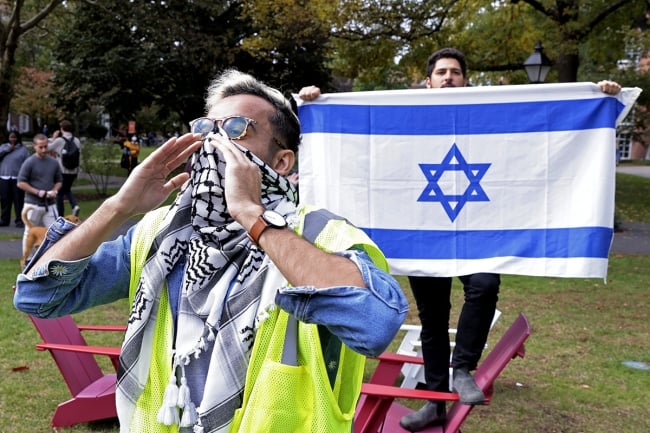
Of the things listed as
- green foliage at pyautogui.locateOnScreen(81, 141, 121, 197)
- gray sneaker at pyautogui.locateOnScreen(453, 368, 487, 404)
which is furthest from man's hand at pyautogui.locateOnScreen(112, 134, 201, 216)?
green foliage at pyautogui.locateOnScreen(81, 141, 121, 197)

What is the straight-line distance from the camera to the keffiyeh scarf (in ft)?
6.08

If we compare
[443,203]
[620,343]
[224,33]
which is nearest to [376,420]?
[443,203]

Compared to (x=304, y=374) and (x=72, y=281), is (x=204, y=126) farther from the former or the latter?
(x=304, y=374)

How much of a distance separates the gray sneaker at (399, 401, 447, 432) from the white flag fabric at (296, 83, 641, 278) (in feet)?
2.63

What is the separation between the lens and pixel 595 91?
4746 millimetres

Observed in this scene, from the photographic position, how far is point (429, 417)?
14.0ft

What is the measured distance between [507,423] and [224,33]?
19.9 m

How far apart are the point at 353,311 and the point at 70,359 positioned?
158 inches

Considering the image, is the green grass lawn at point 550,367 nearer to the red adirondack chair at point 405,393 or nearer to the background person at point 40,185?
the red adirondack chair at point 405,393

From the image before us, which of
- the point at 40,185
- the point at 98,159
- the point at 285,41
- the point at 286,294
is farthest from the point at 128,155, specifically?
the point at 286,294

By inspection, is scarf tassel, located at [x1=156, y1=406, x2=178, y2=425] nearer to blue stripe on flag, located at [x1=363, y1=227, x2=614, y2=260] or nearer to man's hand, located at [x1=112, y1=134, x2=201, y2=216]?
man's hand, located at [x1=112, y1=134, x2=201, y2=216]

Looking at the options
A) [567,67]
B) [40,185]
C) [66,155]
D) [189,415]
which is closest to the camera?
[189,415]

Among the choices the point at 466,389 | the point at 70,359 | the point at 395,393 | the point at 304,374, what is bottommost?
the point at 70,359

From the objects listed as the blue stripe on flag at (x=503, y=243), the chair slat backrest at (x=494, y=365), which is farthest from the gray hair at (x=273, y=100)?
the blue stripe on flag at (x=503, y=243)
